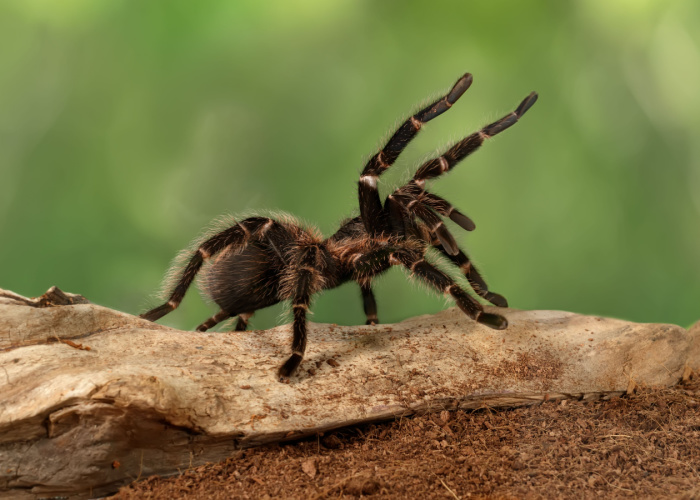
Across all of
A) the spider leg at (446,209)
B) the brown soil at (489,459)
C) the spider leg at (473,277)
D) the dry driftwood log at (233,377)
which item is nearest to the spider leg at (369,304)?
the dry driftwood log at (233,377)

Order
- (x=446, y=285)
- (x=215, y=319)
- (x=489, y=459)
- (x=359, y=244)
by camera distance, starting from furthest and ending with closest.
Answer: (x=215, y=319) < (x=359, y=244) < (x=446, y=285) < (x=489, y=459)

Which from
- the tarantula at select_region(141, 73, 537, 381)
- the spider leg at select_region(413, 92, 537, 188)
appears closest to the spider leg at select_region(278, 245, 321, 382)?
the tarantula at select_region(141, 73, 537, 381)

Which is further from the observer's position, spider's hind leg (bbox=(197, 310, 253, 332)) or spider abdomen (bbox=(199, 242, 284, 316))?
spider's hind leg (bbox=(197, 310, 253, 332))

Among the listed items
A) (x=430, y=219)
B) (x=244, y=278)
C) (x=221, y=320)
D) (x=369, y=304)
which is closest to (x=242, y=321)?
(x=221, y=320)

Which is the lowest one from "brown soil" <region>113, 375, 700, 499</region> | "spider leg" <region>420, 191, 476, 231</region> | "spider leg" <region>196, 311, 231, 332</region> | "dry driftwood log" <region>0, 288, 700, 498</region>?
"brown soil" <region>113, 375, 700, 499</region>

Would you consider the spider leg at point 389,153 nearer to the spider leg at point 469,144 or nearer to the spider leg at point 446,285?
the spider leg at point 469,144

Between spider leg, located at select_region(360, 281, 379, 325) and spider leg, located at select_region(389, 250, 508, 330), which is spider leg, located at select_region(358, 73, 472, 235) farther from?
spider leg, located at select_region(360, 281, 379, 325)

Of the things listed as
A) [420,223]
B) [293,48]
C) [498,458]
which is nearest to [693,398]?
[498,458]

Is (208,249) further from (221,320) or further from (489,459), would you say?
(489,459)
